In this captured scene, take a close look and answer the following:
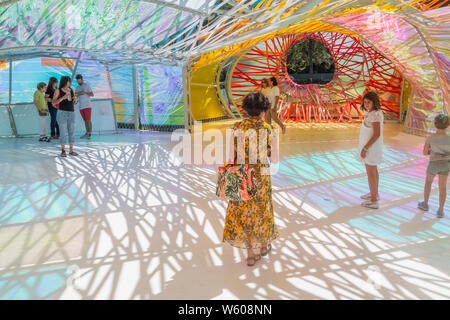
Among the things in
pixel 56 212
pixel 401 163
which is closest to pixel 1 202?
pixel 56 212

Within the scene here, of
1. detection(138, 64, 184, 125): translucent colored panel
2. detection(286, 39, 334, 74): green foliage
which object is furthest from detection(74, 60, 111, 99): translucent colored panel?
detection(286, 39, 334, 74): green foliage

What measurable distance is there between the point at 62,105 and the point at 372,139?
5.55 m

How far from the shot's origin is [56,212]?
448 cm

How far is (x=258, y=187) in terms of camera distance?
302 centimetres

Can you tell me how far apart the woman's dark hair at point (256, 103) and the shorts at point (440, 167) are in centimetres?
230

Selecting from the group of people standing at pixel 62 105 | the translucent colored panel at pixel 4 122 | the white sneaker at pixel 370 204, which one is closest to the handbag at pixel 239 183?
the white sneaker at pixel 370 204

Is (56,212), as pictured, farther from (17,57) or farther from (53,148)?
(17,57)

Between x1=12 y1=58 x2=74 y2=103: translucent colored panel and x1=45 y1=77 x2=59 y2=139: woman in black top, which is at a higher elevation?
x1=12 y1=58 x2=74 y2=103: translucent colored panel

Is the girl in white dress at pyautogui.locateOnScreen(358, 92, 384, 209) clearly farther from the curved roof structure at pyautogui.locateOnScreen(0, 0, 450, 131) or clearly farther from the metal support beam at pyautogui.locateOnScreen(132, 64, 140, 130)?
the metal support beam at pyautogui.locateOnScreen(132, 64, 140, 130)

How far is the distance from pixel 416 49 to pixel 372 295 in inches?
293

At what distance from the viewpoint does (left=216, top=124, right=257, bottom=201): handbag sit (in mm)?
2898

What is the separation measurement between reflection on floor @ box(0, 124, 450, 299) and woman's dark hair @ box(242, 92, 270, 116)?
49.7 inches

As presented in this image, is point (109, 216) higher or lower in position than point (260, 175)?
lower

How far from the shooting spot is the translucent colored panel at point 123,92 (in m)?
12.1
